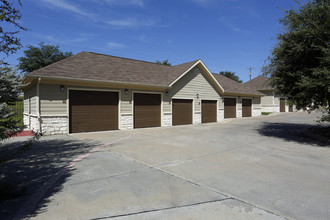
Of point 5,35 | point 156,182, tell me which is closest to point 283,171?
point 156,182

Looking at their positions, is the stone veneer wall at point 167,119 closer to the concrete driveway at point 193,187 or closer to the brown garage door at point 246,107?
the concrete driveway at point 193,187

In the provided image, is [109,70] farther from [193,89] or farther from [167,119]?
[193,89]

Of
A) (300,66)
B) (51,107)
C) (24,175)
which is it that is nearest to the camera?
(24,175)

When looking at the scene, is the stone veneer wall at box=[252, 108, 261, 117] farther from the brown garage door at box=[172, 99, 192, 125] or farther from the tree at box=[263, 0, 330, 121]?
the tree at box=[263, 0, 330, 121]

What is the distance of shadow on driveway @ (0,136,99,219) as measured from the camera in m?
3.39

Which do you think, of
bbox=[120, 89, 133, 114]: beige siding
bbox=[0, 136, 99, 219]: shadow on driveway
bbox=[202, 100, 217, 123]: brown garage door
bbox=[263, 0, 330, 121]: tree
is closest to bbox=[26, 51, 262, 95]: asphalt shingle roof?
bbox=[120, 89, 133, 114]: beige siding

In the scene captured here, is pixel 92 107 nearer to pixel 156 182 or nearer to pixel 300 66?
pixel 156 182

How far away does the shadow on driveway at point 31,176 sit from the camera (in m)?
3.39

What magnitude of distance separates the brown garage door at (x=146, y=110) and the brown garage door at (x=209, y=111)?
5.00 meters

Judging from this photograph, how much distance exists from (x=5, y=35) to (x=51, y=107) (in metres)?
8.15

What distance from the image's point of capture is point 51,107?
11.1m

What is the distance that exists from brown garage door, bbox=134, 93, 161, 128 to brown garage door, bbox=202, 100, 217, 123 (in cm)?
500

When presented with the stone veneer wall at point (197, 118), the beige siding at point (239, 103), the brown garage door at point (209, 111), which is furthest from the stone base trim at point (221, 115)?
the beige siding at point (239, 103)

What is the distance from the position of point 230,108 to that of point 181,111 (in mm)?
7060
